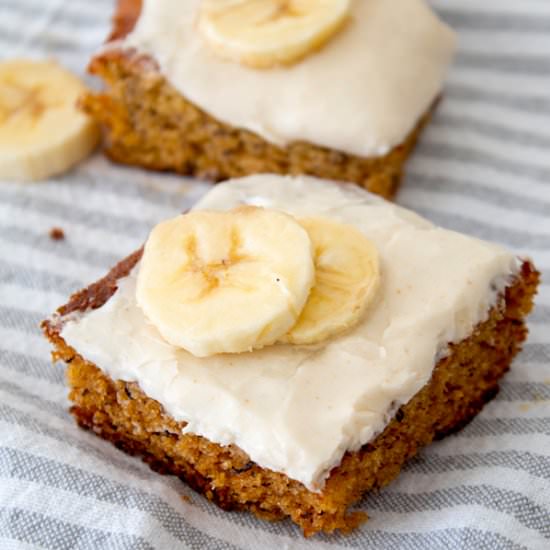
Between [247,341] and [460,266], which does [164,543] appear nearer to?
[247,341]

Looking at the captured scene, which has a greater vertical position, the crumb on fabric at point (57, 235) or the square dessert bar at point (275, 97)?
the square dessert bar at point (275, 97)

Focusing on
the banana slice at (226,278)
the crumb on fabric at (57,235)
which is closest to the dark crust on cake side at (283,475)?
the banana slice at (226,278)

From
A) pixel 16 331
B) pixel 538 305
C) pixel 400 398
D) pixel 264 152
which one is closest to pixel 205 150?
pixel 264 152

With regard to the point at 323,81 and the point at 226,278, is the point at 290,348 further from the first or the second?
the point at 323,81

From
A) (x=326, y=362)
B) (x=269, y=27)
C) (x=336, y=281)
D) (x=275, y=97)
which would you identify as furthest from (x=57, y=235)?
(x=326, y=362)

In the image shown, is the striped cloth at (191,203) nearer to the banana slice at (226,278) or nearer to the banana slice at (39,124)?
the banana slice at (39,124)
